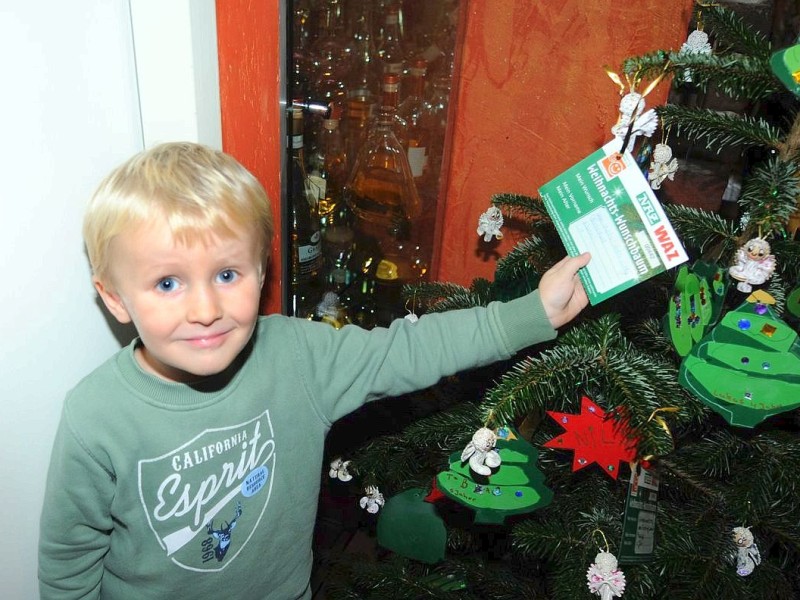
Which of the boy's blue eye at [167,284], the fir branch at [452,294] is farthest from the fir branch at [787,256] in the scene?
the boy's blue eye at [167,284]

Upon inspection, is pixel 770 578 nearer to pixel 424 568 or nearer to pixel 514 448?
pixel 514 448

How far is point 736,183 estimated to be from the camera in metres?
1.20

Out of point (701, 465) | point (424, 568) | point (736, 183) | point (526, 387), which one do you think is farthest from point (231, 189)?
point (736, 183)

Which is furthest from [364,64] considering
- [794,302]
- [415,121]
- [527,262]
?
[794,302]

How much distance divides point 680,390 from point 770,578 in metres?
0.33

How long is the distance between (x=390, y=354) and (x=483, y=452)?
0.72 feet

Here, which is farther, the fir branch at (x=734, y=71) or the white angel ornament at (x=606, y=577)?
the white angel ornament at (x=606, y=577)

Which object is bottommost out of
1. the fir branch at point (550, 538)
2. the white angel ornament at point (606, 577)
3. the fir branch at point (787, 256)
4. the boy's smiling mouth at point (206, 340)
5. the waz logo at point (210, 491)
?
the fir branch at point (550, 538)

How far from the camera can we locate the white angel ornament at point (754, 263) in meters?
0.66

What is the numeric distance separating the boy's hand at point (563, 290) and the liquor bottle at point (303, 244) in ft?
1.82

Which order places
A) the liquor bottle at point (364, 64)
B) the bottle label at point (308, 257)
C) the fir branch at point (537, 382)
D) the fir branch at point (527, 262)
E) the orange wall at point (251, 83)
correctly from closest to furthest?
1. the fir branch at point (537, 382)
2. the orange wall at point (251, 83)
3. the fir branch at point (527, 262)
4. the bottle label at point (308, 257)
5. the liquor bottle at point (364, 64)

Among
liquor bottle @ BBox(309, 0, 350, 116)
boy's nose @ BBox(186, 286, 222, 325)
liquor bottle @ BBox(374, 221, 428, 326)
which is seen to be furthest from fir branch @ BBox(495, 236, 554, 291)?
liquor bottle @ BBox(374, 221, 428, 326)

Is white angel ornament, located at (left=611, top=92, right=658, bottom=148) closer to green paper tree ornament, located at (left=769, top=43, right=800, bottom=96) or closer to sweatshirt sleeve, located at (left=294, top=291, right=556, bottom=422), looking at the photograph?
green paper tree ornament, located at (left=769, top=43, right=800, bottom=96)

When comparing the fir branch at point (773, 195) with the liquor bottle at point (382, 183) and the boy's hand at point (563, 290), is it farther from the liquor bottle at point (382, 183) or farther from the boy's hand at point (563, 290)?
the liquor bottle at point (382, 183)
